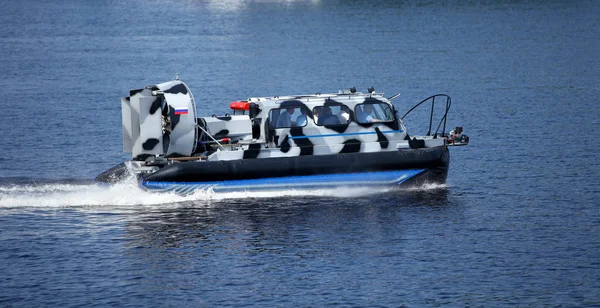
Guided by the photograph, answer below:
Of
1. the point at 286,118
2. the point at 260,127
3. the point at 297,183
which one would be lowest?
the point at 297,183

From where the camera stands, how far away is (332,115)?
3584 centimetres

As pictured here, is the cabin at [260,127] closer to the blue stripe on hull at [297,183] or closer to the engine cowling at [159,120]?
the engine cowling at [159,120]

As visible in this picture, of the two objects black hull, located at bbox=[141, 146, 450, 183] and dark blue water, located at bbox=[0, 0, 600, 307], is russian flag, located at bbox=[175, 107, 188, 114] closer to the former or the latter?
black hull, located at bbox=[141, 146, 450, 183]

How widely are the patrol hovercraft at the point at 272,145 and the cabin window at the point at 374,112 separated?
0.04 metres

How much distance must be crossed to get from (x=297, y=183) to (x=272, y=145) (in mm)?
1549

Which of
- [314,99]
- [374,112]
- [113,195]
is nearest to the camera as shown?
[113,195]

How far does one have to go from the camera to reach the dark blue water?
2677 cm

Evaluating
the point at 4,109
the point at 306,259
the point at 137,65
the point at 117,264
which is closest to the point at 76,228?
the point at 117,264

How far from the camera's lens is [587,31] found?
347 feet

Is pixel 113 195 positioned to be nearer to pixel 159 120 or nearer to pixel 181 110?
pixel 159 120

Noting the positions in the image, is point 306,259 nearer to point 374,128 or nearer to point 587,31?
point 374,128

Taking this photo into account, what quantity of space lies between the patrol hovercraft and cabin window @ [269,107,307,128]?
35 millimetres

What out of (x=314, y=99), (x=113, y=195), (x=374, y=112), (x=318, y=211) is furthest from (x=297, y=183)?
(x=113, y=195)

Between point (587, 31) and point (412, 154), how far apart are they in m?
75.9
